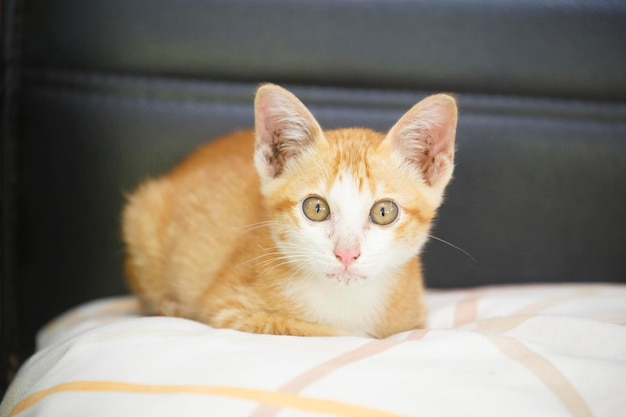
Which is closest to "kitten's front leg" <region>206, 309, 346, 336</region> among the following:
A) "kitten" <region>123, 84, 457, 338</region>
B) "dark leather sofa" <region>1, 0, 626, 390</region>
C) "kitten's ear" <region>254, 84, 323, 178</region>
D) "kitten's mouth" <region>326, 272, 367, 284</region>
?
"kitten" <region>123, 84, 457, 338</region>

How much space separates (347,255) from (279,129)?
0.29 meters

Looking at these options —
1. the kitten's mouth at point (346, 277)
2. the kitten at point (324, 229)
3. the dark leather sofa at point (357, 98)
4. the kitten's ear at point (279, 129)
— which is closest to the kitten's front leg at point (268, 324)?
the kitten at point (324, 229)

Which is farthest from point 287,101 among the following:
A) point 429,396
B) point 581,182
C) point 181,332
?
point 581,182

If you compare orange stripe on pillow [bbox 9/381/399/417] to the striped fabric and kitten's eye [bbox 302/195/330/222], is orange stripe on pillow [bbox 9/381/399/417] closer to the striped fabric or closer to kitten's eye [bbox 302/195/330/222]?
the striped fabric

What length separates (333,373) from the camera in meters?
0.89

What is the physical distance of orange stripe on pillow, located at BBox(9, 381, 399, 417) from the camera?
0.83 meters

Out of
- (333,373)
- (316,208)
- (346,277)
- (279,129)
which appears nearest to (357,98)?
(279,129)

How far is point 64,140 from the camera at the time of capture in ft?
5.44

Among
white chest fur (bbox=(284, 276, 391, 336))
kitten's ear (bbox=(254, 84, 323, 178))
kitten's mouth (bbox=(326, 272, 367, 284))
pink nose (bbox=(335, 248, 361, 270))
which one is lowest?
white chest fur (bbox=(284, 276, 391, 336))

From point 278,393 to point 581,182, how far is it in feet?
3.47

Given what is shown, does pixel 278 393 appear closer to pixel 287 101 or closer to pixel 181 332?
pixel 181 332

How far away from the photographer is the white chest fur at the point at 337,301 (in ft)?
3.87

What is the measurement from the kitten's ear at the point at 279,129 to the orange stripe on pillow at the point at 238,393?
45 cm

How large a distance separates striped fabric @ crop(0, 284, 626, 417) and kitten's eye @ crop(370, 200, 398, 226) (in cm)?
19
